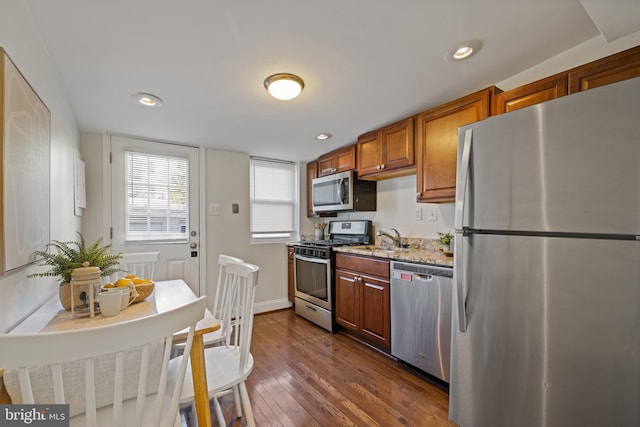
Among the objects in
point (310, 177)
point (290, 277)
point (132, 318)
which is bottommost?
point (290, 277)

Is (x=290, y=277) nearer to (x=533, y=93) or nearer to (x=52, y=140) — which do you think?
(x=52, y=140)

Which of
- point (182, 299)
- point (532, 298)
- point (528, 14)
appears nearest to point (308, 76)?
point (528, 14)

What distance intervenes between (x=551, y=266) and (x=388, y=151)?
1.67 m

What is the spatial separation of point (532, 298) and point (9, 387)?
1.90 metres

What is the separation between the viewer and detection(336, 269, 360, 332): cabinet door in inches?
101

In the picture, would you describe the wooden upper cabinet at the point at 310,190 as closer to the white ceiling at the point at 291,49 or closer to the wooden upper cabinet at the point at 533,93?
the white ceiling at the point at 291,49

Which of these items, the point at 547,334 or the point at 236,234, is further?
the point at 236,234

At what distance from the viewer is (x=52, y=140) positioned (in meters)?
1.53

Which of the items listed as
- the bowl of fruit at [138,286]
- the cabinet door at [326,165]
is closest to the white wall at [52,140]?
the bowl of fruit at [138,286]

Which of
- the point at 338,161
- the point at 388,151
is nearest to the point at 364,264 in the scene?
the point at 388,151

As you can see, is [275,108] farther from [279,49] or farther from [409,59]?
[409,59]

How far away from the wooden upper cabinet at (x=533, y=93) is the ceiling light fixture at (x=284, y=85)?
1319 mm

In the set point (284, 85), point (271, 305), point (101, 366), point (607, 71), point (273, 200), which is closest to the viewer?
point (101, 366)

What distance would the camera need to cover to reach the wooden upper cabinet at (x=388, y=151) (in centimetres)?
235
